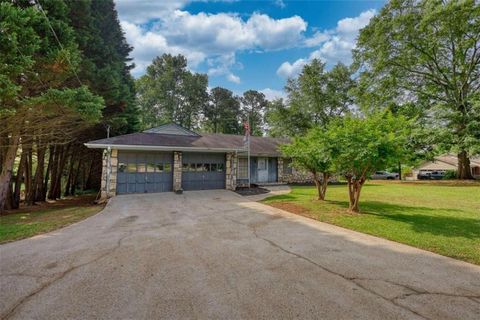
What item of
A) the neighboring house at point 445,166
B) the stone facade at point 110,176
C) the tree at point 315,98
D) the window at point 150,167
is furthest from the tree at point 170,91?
the neighboring house at point 445,166

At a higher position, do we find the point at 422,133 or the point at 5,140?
the point at 422,133

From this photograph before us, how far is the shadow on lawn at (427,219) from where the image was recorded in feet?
20.4

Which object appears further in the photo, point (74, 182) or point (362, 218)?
point (74, 182)

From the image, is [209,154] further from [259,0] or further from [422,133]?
[422,133]

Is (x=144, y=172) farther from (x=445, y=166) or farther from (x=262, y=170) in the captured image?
(x=445, y=166)

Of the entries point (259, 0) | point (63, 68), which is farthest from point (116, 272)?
point (259, 0)

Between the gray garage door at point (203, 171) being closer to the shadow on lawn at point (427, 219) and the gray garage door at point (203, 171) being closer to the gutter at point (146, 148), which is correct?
the gutter at point (146, 148)

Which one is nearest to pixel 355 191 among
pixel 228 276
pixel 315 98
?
pixel 228 276

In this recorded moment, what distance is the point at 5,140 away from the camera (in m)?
11.0

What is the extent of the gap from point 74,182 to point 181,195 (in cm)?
1384

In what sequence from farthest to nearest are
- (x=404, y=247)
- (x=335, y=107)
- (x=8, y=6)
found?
(x=335, y=107), (x=8, y=6), (x=404, y=247)

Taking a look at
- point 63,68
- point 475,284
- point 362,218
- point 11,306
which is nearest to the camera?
point 11,306

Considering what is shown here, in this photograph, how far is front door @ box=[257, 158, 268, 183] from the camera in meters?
18.3

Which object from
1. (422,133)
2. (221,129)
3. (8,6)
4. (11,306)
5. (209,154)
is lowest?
(11,306)
